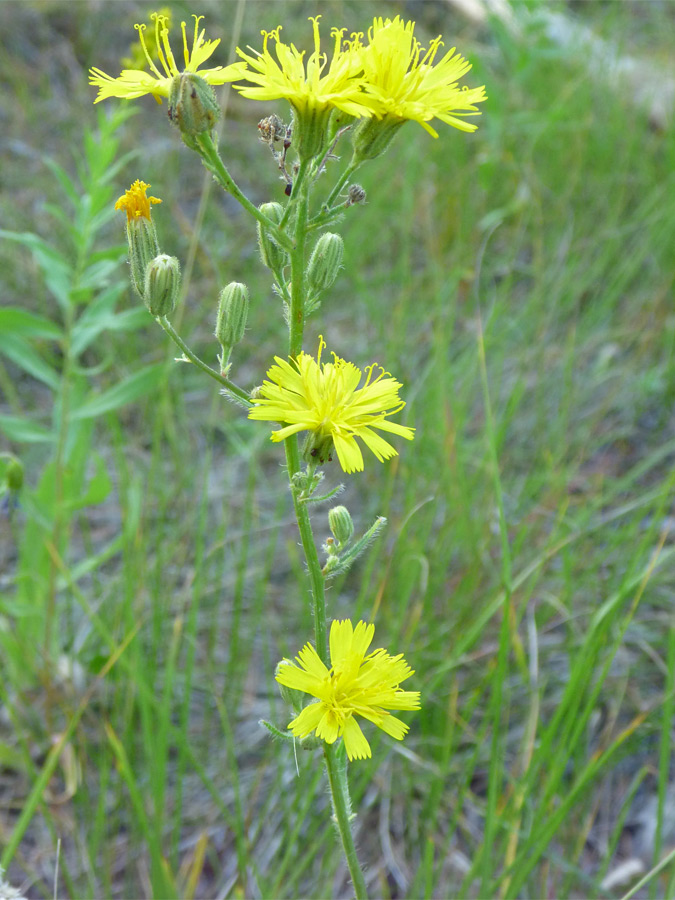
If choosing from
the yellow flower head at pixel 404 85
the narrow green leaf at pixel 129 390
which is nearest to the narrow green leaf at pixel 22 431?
the narrow green leaf at pixel 129 390

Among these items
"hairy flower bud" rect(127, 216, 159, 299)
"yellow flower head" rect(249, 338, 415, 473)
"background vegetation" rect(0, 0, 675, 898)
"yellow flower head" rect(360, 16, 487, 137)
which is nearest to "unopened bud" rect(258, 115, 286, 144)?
"yellow flower head" rect(360, 16, 487, 137)

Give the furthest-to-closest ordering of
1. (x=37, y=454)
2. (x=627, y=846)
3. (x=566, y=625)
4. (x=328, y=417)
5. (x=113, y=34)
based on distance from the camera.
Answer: (x=113, y=34) → (x=37, y=454) → (x=566, y=625) → (x=627, y=846) → (x=328, y=417)

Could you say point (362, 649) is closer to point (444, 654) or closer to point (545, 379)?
point (444, 654)

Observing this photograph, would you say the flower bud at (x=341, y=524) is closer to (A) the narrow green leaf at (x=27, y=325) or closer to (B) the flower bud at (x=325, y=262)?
(B) the flower bud at (x=325, y=262)

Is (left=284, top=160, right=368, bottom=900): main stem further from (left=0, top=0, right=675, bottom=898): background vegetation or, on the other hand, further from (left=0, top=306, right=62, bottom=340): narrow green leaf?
(left=0, top=306, right=62, bottom=340): narrow green leaf

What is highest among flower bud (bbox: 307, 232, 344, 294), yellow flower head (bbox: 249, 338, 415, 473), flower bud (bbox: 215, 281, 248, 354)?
flower bud (bbox: 307, 232, 344, 294)

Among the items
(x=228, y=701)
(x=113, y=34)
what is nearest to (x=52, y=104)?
(x=113, y=34)
